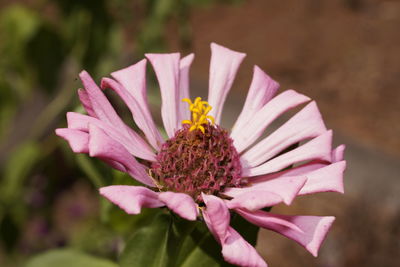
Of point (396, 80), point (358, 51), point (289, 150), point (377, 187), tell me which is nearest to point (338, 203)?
point (377, 187)

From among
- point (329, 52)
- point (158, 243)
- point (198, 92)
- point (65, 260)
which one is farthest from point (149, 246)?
point (329, 52)

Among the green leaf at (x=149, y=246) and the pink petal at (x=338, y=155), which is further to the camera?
the pink petal at (x=338, y=155)

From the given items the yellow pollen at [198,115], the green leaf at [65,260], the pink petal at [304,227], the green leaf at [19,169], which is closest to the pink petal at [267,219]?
the pink petal at [304,227]

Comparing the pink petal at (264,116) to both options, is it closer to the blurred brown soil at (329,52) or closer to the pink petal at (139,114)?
the pink petal at (139,114)

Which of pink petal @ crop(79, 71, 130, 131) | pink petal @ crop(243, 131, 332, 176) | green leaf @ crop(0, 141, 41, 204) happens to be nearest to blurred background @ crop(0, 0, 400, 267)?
green leaf @ crop(0, 141, 41, 204)

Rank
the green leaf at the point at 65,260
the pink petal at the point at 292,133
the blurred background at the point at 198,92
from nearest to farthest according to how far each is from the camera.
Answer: the pink petal at the point at 292,133 < the green leaf at the point at 65,260 < the blurred background at the point at 198,92

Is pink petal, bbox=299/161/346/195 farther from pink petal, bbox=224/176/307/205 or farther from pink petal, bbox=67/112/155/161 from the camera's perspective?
pink petal, bbox=67/112/155/161

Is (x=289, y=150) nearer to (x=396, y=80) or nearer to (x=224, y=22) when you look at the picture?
(x=396, y=80)
